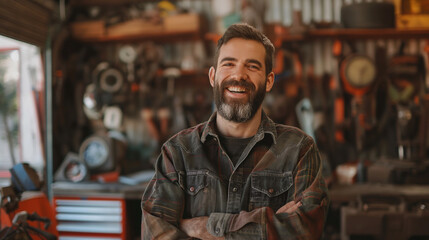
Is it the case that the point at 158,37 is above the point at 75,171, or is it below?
above

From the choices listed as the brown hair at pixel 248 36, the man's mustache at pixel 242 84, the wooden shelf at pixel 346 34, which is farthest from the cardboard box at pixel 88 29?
the man's mustache at pixel 242 84

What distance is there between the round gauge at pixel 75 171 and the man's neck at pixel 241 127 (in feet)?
7.45

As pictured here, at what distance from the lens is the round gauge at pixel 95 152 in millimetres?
4020

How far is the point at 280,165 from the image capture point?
6.86 ft

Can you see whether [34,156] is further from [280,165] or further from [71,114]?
[280,165]

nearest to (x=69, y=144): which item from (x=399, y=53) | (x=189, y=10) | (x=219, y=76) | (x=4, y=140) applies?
(x=4, y=140)

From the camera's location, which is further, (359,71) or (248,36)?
(359,71)

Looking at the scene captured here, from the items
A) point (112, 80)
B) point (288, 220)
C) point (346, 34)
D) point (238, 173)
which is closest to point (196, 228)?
point (238, 173)

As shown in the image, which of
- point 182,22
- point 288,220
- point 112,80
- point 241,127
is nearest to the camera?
point 288,220

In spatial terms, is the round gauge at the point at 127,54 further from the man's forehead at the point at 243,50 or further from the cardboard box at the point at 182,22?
the man's forehead at the point at 243,50

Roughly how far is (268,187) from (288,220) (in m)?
0.20

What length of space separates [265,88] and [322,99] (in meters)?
2.34

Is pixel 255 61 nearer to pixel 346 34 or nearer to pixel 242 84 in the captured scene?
pixel 242 84

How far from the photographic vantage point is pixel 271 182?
2.06 metres
